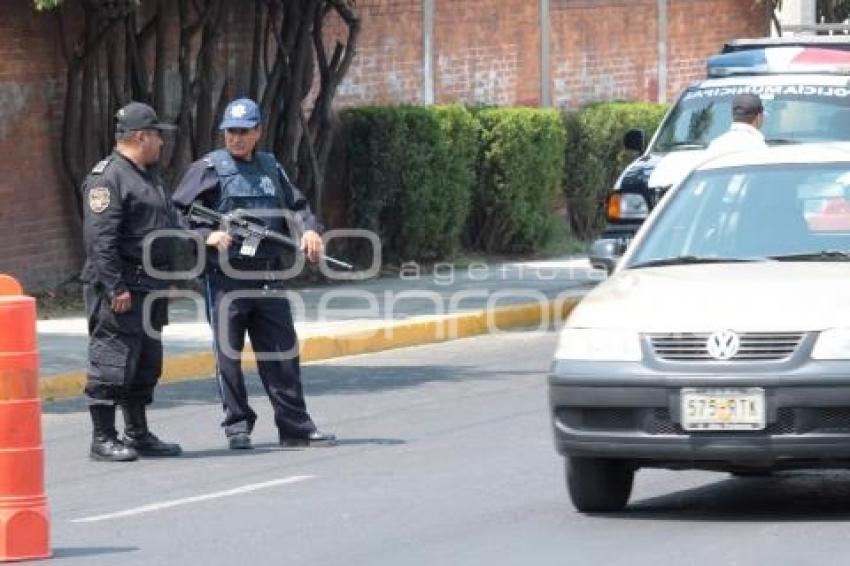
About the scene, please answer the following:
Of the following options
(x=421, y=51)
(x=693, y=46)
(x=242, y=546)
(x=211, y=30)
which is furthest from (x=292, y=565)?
(x=693, y=46)

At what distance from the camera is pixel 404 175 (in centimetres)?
2302

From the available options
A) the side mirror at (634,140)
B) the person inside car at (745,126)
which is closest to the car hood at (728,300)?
the person inside car at (745,126)

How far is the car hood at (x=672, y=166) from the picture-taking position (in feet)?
61.9

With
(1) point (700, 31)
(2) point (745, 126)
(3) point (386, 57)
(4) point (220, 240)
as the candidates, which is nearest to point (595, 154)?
(3) point (386, 57)

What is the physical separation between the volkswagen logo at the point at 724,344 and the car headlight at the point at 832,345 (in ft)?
1.04

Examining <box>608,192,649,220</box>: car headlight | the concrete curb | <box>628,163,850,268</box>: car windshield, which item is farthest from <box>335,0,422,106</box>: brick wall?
<box>628,163,850,268</box>: car windshield

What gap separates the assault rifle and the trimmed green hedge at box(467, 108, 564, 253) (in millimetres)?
12218

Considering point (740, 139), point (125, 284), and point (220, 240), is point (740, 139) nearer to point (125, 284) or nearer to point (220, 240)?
point (220, 240)

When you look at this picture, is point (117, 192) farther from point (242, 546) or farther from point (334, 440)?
point (242, 546)

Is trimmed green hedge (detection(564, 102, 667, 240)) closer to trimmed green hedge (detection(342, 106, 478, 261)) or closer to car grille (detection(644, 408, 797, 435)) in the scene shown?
trimmed green hedge (detection(342, 106, 478, 261))

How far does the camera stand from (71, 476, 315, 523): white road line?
10555mm

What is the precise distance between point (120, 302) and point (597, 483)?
3215 millimetres

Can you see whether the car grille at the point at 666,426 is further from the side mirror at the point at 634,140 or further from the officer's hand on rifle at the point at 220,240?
the side mirror at the point at 634,140

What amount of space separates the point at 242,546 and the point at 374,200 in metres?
13.4
